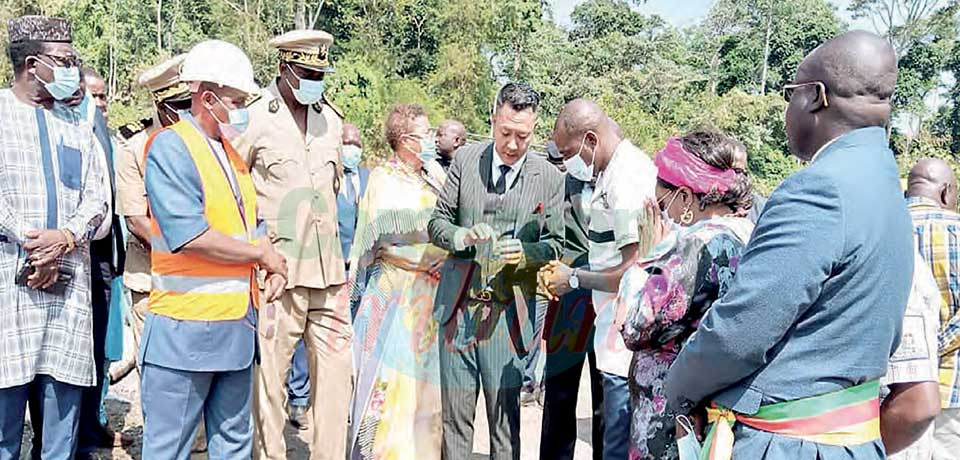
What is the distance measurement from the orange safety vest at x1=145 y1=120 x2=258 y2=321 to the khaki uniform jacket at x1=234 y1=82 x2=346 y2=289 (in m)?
0.83

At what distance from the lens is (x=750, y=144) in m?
25.0

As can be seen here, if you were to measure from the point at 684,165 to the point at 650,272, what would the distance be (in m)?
0.36

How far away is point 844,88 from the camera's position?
1810mm

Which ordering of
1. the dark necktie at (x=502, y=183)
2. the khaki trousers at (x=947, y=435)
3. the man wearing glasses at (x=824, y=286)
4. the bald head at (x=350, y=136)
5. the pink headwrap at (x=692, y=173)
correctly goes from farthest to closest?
1. the bald head at (x=350, y=136)
2. the dark necktie at (x=502, y=183)
3. the khaki trousers at (x=947, y=435)
4. the pink headwrap at (x=692, y=173)
5. the man wearing glasses at (x=824, y=286)

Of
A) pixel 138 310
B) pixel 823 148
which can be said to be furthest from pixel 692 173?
pixel 138 310

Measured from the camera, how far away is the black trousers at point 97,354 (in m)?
4.20

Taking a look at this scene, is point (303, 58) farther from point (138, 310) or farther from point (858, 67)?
point (858, 67)

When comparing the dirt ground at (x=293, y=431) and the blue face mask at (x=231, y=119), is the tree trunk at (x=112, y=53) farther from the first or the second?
the blue face mask at (x=231, y=119)

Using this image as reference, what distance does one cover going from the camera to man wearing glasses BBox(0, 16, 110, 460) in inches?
130

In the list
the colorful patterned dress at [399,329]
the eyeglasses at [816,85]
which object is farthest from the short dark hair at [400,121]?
the eyeglasses at [816,85]

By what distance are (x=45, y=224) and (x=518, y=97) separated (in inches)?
82.4

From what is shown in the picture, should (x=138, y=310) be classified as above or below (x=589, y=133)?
below

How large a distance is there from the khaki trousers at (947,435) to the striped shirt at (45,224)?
3.72 meters

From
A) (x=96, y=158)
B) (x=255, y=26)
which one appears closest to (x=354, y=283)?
(x=96, y=158)
